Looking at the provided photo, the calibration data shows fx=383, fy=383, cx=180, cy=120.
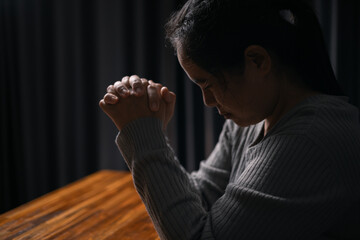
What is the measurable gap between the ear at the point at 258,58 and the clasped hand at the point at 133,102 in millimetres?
226

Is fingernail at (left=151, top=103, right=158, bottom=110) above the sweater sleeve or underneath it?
above

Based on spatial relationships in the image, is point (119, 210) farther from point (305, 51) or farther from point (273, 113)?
point (305, 51)

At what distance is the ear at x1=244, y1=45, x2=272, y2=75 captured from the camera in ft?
2.35

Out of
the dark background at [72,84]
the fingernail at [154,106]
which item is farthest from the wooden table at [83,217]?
the dark background at [72,84]

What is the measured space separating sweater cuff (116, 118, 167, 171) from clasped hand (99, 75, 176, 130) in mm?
21

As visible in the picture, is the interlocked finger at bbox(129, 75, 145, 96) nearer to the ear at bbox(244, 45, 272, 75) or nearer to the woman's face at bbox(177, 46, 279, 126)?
the woman's face at bbox(177, 46, 279, 126)

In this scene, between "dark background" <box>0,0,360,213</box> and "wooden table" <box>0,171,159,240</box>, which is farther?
"dark background" <box>0,0,360,213</box>

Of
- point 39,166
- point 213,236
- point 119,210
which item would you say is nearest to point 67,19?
point 39,166

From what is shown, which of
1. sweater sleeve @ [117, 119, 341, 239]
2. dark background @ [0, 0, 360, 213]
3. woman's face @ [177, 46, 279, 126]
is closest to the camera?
sweater sleeve @ [117, 119, 341, 239]

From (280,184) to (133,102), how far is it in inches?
14.1

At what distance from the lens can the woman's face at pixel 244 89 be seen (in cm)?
74

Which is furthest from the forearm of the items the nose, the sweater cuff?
the nose

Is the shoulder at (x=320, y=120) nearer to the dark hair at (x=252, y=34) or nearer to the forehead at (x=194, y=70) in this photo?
the dark hair at (x=252, y=34)

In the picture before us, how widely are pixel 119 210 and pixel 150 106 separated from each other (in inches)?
14.5
